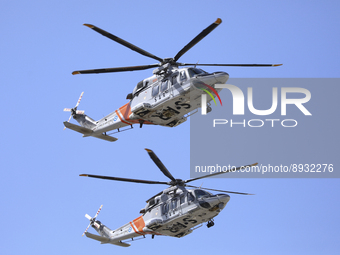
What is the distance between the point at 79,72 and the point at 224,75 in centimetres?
1121

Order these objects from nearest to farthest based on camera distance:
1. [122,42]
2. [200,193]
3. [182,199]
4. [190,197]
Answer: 1. [122,42]
2. [200,193]
3. [190,197]
4. [182,199]

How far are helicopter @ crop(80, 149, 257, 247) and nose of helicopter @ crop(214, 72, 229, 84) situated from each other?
23.6ft

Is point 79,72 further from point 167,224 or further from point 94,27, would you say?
point 167,224

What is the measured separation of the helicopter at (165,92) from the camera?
1492 inches

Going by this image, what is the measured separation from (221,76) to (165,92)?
Result: 462cm

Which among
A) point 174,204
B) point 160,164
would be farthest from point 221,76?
point 174,204

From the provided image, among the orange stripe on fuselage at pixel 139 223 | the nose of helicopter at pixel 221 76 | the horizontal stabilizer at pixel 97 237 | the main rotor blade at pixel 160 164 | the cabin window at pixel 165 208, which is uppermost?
the nose of helicopter at pixel 221 76

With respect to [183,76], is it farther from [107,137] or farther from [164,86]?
[107,137]

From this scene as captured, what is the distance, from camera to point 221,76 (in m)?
37.6

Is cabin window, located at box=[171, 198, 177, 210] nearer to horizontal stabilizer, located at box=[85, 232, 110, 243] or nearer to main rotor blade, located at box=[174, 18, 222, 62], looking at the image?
horizontal stabilizer, located at box=[85, 232, 110, 243]

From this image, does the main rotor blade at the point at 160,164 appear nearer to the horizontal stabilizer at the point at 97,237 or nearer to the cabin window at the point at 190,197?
the cabin window at the point at 190,197

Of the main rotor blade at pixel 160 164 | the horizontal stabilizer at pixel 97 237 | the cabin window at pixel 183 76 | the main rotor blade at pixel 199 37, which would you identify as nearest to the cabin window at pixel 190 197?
the main rotor blade at pixel 160 164

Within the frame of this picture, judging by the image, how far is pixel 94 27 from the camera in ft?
120

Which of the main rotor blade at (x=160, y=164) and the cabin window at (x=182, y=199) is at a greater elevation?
the main rotor blade at (x=160, y=164)
